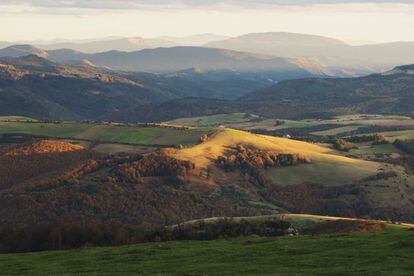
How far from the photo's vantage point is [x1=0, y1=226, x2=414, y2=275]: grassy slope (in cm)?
5041

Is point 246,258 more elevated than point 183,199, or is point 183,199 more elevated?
point 246,258

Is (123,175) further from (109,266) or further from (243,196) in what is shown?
(109,266)

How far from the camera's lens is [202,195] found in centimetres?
18675

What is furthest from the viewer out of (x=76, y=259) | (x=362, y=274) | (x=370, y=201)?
(x=370, y=201)

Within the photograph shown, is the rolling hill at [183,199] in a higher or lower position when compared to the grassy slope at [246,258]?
lower

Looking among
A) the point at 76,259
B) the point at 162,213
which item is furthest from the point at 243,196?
the point at 76,259

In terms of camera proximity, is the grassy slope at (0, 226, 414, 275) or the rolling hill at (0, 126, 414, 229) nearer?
the grassy slope at (0, 226, 414, 275)

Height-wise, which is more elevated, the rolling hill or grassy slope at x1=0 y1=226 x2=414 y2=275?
grassy slope at x1=0 y1=226 x2=414 y2=275

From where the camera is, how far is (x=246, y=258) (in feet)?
187

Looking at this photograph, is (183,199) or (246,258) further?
(183,199)

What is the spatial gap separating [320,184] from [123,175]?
54338 millimetres

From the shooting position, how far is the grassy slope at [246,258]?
50.4m

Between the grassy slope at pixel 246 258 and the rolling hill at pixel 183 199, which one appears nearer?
the grassy slope at pixel 246 258

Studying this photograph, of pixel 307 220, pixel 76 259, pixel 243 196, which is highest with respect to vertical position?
pixel 76 259
